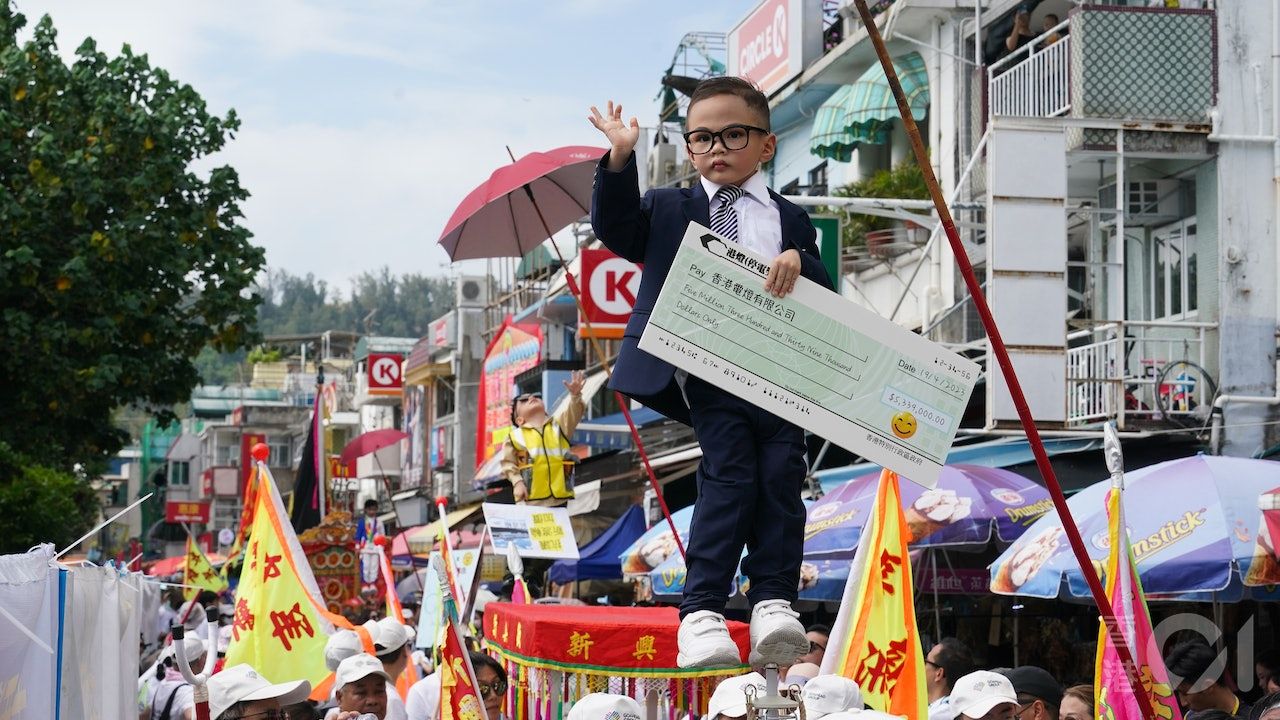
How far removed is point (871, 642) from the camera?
25.9 ft

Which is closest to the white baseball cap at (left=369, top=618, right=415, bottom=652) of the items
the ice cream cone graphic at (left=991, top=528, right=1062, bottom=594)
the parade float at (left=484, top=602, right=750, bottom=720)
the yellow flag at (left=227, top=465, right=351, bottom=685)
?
the yellow flag at (left=227, top=465, right=351, bottom=685)

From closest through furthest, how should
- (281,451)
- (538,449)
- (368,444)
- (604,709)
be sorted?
(604,709) → (538,449) → (368,444) → (281,451)

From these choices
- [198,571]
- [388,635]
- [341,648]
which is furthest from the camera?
[198,571]

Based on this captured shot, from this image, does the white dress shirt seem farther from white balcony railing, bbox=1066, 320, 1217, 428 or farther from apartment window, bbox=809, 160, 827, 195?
apartment window, bbox=809, 160, 827, 195

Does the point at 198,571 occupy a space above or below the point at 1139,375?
below

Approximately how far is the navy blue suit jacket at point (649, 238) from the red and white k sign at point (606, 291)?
2129cm

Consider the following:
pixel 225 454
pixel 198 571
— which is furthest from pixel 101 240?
pixel 225 454

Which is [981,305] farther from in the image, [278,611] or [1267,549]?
[278,611]

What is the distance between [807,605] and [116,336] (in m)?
8.05

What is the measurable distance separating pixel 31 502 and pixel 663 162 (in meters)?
12.8

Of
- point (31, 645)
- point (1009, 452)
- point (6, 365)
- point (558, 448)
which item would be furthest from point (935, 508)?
point (6, 365)

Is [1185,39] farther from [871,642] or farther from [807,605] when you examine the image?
[871,642]

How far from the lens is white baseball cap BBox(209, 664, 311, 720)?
25.8 ft

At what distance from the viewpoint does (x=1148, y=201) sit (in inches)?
770
